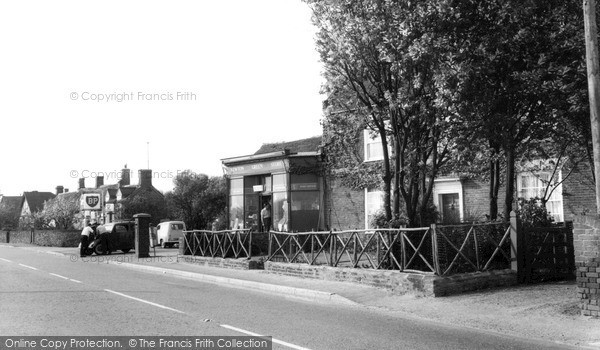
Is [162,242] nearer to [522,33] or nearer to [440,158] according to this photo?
[440,158]

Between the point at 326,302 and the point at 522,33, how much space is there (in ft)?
23.5

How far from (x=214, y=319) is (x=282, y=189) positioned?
1564 cm

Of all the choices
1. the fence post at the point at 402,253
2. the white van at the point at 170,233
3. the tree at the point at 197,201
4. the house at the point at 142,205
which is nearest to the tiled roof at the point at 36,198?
the house at the point at 142,205

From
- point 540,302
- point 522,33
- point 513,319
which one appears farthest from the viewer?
point 522,33

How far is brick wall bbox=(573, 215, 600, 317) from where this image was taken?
9.14 meters

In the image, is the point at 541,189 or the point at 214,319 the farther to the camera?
the point at 541,189

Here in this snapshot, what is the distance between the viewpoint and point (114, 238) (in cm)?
2938

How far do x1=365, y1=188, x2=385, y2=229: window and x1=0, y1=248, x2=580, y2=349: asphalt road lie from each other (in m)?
10.1

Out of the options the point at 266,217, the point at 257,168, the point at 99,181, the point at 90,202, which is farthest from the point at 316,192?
the point at 99,181

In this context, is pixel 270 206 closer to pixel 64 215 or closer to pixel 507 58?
pixel 507 58

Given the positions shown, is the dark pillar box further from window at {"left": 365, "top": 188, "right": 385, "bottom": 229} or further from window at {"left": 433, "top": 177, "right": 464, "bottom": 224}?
window at {"left": 433, "top": 177, "right": 464, "bottom": 224}

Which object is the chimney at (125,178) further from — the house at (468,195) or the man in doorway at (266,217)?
the house at (468,195)

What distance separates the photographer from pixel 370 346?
7719 mm

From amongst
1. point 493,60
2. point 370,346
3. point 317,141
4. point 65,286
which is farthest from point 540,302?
point 317,141
